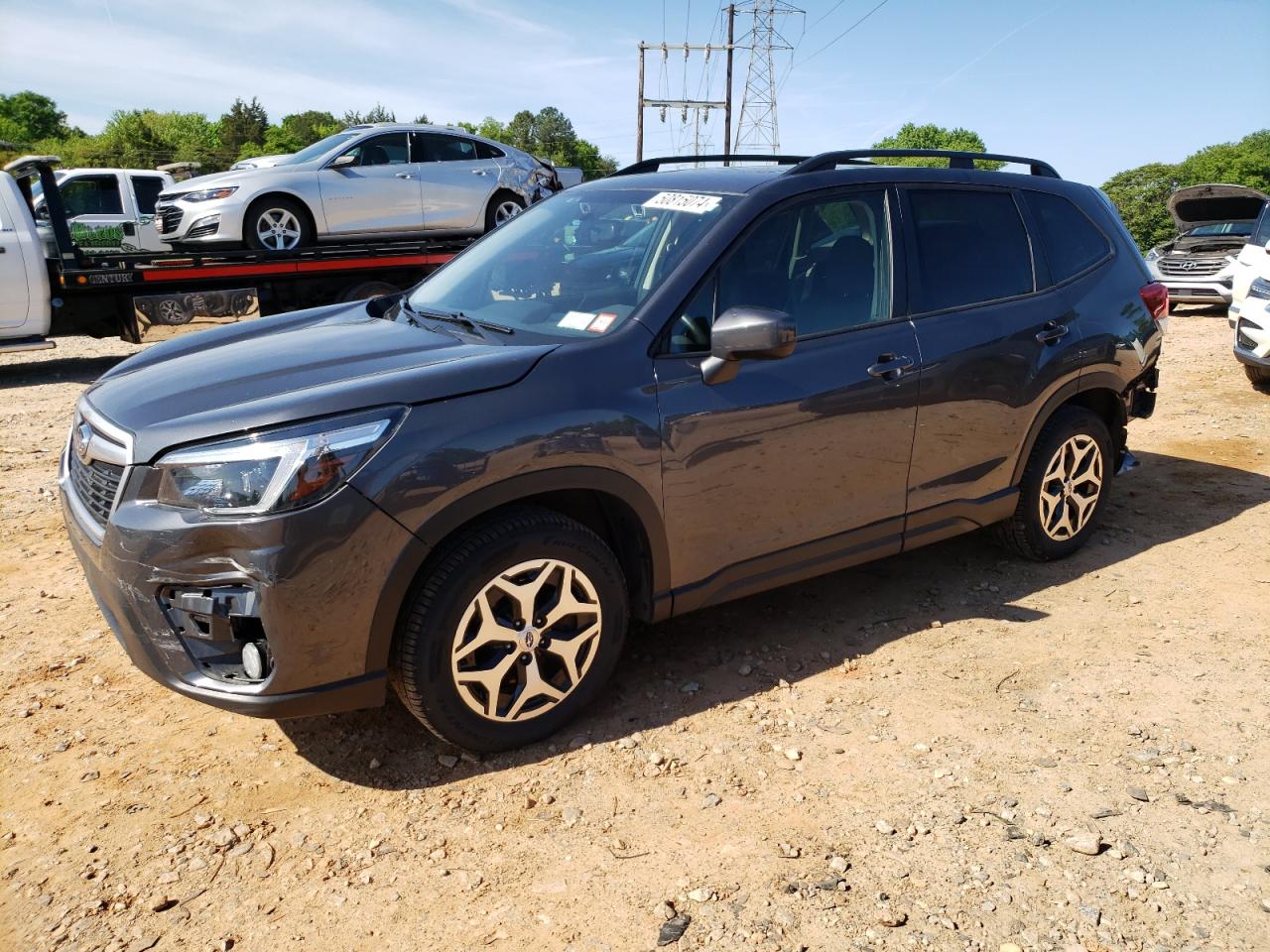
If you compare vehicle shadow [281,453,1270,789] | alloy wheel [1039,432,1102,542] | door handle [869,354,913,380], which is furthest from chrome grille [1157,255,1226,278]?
door handle [869,354,913,380]

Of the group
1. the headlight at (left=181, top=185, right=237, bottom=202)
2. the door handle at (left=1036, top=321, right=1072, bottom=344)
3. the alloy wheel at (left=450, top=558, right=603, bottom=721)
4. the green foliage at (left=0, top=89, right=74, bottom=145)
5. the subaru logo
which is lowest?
the alloy wheel at (left=450, top=558, right=603, bottom=721)

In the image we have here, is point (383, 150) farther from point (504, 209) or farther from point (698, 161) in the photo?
point (698, 161)

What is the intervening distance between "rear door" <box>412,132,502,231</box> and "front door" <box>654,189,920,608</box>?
28.9ft

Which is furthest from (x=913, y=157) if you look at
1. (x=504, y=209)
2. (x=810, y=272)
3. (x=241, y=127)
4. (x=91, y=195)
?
(x=241, y=127)

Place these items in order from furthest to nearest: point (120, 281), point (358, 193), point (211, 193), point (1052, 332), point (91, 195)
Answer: point (91, 195) → point (358, 193) → point (211, 193) → point (120, 281) → point (1052, 332)

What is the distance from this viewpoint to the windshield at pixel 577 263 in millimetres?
3404

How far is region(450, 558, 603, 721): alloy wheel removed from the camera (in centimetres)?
294

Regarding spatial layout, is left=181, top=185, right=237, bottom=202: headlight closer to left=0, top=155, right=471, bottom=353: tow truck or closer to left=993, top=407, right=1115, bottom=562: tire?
left=0, top=155, right=471, bottom=353: tow truck

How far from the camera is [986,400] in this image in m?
4.08

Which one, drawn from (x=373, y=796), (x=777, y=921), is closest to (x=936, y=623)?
(x=777, y=921)

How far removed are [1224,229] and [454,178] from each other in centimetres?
1129

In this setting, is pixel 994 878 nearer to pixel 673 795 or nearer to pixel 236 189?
pixel 673 795

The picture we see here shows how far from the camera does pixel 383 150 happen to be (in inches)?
441

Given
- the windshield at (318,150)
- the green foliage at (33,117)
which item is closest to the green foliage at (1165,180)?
the windshield at (318,150)
